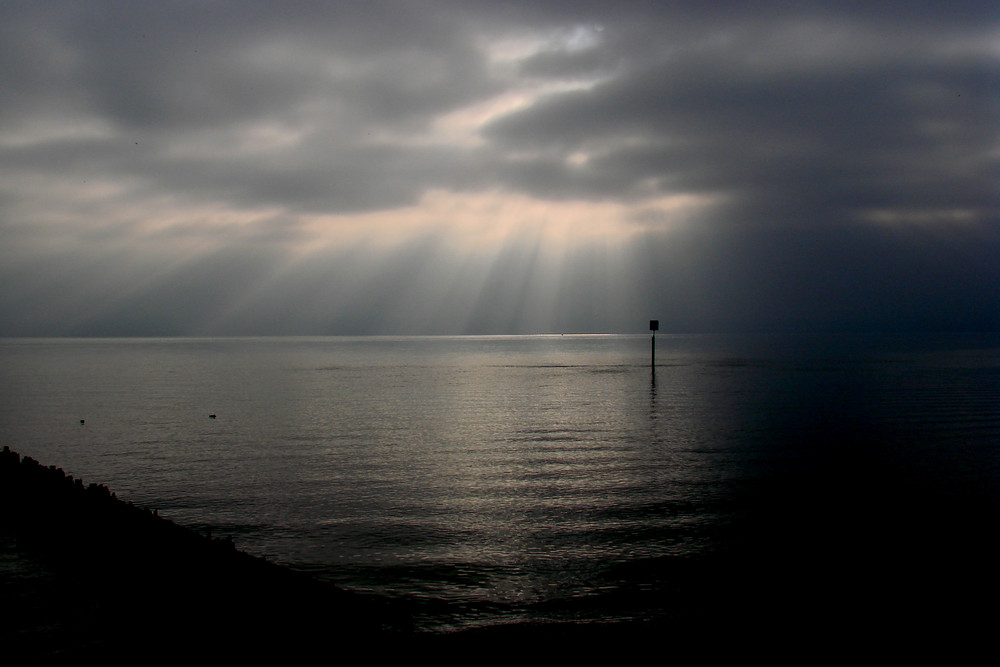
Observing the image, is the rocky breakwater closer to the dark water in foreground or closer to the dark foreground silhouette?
the dark foreground silhouette

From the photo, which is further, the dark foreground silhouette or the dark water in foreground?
the dark water in foreground

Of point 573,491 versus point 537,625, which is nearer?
point 537,625

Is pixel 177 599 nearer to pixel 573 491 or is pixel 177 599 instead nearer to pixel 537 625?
pixel 537 625

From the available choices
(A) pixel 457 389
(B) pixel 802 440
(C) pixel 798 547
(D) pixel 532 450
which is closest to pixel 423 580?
(C) pixel 798 547

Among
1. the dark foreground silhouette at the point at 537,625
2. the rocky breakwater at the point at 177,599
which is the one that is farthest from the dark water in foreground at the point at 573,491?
the rocky breakwater at the point at 177,599

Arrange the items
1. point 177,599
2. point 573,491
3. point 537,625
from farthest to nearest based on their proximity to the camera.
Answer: point 573,491
point 177,599
point 537,625

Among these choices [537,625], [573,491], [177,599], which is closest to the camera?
[537,625]

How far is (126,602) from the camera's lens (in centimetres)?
1141

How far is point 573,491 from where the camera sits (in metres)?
20.3

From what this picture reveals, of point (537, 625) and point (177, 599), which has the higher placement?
point (177, 599)

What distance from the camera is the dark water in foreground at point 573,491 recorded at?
12.7 meters

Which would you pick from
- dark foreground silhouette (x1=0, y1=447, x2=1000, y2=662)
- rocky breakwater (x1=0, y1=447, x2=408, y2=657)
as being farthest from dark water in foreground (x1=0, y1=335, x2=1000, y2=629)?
rocky breakwater (x1=0, y1=447, x2=408, y2=657)

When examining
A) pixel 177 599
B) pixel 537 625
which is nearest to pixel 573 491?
pixel 537 625

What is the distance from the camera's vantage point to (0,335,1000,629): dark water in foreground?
12.7 m
